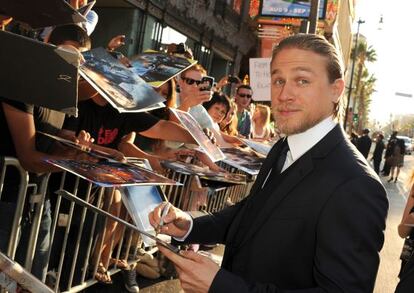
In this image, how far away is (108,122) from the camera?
362cm

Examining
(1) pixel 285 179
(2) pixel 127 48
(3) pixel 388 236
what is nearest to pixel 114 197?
(1) pixel 285 179

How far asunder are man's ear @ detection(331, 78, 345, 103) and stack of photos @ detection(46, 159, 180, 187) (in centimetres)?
112

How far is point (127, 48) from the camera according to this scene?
12.5m

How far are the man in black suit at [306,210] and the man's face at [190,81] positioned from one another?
8.51 feet

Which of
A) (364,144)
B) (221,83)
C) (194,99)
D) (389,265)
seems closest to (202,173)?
(194,99)

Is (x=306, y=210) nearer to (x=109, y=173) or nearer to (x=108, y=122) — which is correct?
(x=109, y=173)

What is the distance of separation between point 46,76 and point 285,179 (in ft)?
3.44

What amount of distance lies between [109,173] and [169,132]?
4.77ft

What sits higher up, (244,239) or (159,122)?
(159,122)

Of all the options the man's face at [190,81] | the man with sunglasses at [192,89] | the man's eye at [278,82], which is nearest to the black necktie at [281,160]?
the man's eye at [278,82]

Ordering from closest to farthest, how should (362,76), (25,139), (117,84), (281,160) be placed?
1. (281,160)
2. (25,139)
3. (117,84)
4. (362,76)

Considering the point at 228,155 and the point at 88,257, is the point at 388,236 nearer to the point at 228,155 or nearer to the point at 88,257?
the point at 228,155

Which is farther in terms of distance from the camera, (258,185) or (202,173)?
(202,173)

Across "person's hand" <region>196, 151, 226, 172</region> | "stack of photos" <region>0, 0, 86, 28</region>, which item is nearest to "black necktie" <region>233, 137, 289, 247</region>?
"stack of photos" <region>0, 0, 86, 28</region>
